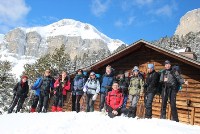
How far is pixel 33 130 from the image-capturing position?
8.73 m

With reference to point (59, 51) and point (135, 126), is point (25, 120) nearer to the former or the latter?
point (135, 126)

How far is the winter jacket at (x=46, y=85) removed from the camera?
45.2 ft

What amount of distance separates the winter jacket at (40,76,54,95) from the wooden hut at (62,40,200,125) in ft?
18.7

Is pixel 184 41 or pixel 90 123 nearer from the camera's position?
pixel 90 123

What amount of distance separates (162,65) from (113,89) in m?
6.92

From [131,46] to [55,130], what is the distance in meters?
10.5

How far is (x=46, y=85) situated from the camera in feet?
45.4

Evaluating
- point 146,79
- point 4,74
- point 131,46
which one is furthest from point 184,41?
point 146,79

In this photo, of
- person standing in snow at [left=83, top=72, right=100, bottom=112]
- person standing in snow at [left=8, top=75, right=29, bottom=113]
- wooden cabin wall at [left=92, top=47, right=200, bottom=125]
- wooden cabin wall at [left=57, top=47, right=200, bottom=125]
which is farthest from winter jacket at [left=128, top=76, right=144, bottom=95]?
person standing in snow at [left=8, top=75, right=29, bottom=113]

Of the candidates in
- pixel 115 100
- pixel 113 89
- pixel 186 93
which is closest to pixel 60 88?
pixel 113 89

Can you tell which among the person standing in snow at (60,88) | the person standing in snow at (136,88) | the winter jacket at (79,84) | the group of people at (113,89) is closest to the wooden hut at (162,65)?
the group of people at (113,89)

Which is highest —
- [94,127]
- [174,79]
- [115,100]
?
[174,79]

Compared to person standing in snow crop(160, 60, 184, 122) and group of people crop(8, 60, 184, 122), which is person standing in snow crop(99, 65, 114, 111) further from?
person standing in snow crop(160, 60, 184, 122)

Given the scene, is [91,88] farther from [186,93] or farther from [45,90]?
[186,93]
